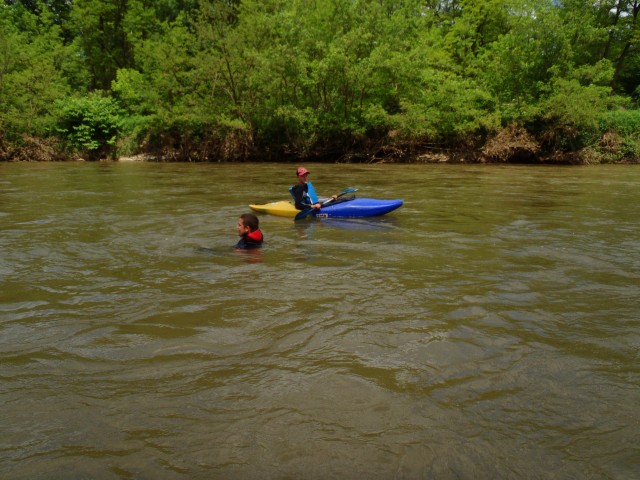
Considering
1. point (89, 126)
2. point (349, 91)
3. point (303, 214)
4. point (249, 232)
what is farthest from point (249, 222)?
point (89, 126)

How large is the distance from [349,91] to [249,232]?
16.8 meters

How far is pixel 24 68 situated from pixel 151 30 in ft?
33.9

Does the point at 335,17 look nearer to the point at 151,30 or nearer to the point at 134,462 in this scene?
the point at 151,30

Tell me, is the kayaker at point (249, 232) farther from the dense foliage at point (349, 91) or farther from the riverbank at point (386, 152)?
the riverbank at point (386, 152)

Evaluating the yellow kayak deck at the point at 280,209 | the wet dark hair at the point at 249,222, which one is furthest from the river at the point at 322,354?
the yellow kayak deck at the point at 280,209

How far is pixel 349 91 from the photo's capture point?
21.5m

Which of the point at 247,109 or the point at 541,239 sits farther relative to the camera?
the point at 247,109

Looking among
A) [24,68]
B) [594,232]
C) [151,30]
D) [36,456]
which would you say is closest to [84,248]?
[36,456]

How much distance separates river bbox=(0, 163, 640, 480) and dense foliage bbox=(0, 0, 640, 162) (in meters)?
14.4

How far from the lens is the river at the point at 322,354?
225 centimetres

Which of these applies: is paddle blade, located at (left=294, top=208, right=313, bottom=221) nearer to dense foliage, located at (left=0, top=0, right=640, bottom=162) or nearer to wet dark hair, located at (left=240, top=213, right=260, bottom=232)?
wet dark hair, located at (left=240, top=213, right=260, bottom=232)

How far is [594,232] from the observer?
23.0ft

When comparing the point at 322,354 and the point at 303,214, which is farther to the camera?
the point at 303,214

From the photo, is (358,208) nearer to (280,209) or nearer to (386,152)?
(280,209)
